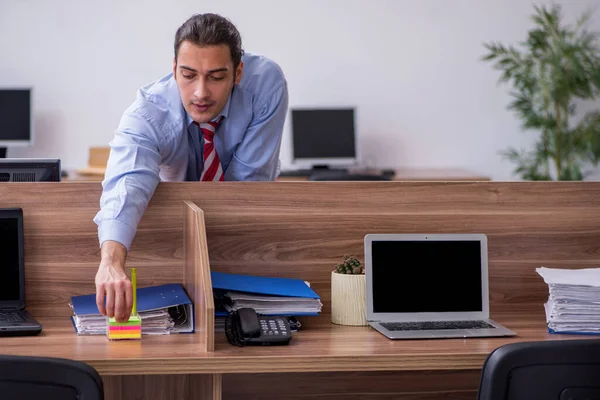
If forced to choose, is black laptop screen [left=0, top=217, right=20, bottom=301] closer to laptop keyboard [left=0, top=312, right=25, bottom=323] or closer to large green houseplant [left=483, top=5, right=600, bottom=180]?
laptop keyboard [left=0, top=312, right=25, bottom=323]

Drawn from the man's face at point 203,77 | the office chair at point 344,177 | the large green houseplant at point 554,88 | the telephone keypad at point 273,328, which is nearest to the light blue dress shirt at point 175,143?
the man's face at point 203,77

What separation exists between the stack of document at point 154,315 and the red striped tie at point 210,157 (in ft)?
1.59

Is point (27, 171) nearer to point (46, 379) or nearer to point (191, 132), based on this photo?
point (191, 132)

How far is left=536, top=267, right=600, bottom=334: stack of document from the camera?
1.93m

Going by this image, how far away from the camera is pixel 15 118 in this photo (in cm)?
616

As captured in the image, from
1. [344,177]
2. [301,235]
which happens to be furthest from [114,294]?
[344,177]

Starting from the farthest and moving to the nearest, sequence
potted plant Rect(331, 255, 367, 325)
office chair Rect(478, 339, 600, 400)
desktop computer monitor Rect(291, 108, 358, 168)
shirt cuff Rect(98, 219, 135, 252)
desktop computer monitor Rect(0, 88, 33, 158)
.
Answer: desktop computer monitor Rect(291, 108, 358, 168), desktop computer monitor Rect(0, 88, 33, 158), potted plant Rect(331, 255, 367, 325), shirt cuff Rect(98, 219, 135, 252), office chair Rect(478, 339, 600, 400)

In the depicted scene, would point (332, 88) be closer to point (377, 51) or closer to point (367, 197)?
point (377, 51)

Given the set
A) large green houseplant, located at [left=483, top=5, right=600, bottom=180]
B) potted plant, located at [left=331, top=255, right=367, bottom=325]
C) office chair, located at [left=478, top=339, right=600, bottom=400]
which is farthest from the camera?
large green houseplant, located at [left=483, top=5, right=600, bottom=180]

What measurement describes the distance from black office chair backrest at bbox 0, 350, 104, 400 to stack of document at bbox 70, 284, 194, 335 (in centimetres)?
43

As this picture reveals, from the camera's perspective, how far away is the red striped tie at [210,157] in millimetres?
2316

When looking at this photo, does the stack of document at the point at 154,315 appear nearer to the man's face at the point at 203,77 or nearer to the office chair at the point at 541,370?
the man's face at the point at 203,77

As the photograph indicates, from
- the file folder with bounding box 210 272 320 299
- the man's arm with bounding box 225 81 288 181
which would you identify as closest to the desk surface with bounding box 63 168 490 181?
the man's arm with bounding box 225 81 288 181

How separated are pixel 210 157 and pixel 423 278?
28.1 inches
